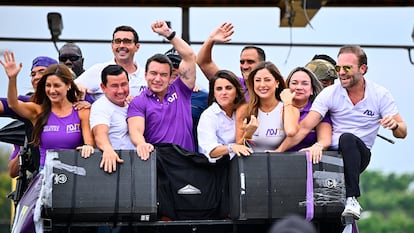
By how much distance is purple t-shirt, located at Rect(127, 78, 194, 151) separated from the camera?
17.3ft

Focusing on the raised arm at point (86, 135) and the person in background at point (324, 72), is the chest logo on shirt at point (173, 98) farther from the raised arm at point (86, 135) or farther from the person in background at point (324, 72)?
the person in background at point (324, 72)

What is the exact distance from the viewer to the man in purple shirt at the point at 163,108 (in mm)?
5246

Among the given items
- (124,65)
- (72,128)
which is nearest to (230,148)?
(72,128)

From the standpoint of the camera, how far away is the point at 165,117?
5277 millimetres

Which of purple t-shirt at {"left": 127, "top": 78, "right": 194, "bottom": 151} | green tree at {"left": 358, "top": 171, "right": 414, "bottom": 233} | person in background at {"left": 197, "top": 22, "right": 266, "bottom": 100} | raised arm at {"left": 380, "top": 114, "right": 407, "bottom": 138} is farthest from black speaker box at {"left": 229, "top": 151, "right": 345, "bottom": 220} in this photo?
green tree at {"left": 358, "top": 171, "right": 414, "bottom": 233}

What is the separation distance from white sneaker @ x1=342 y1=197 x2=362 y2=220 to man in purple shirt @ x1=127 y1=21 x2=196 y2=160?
3.44ft

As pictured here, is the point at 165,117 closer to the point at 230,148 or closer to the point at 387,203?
the point at 230,148

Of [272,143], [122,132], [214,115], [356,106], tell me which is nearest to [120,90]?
[122,132]

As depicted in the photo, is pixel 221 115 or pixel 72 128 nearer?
pixel 72 128

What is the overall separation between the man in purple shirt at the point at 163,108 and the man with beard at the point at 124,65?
0.60 meters

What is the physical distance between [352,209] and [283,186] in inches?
16.5

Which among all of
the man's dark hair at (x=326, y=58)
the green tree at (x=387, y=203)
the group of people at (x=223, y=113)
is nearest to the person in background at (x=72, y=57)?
the group of people at (x=223, y=113)

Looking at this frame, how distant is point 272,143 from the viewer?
5.25 m

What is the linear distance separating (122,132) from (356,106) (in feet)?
4.78
